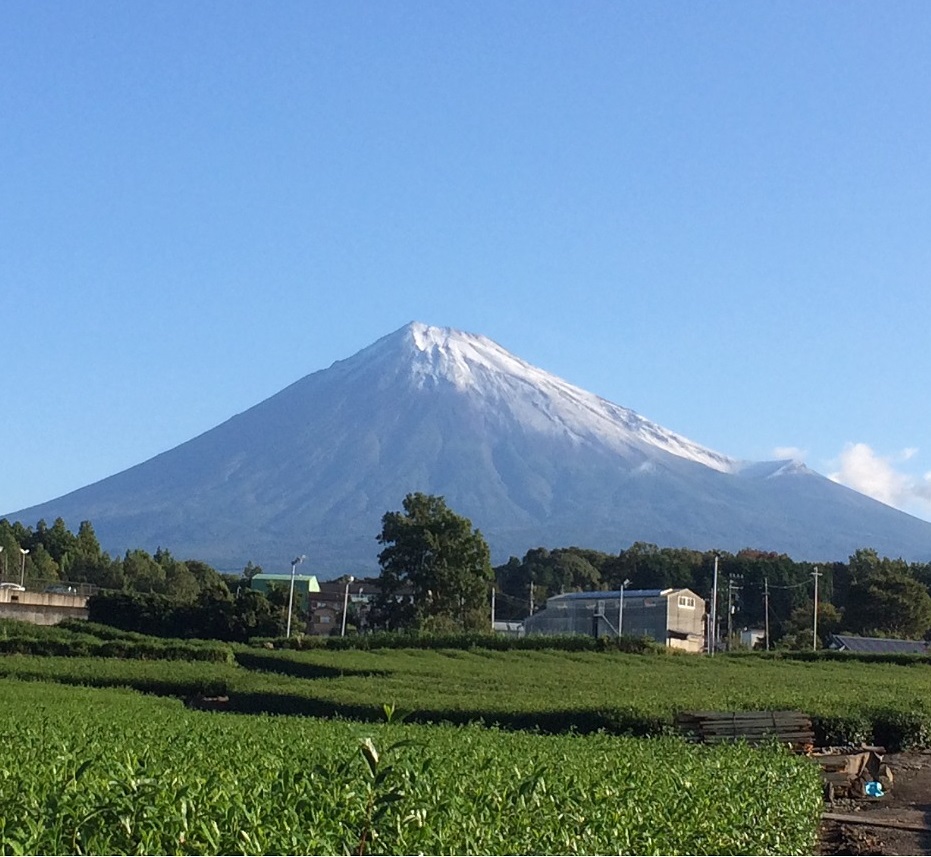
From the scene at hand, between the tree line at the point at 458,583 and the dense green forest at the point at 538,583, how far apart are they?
0.29 feet

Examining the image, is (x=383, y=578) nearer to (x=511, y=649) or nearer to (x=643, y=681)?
(x=511, y=649)

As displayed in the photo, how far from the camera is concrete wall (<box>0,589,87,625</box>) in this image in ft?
190

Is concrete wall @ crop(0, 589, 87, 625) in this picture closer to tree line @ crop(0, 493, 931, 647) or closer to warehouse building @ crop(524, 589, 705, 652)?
tree line @ crop(0, 493, 931, 647)

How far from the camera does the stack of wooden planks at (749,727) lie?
19.0 m

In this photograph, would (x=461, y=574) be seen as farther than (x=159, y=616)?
Yes

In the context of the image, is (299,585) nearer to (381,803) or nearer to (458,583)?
(458,583)

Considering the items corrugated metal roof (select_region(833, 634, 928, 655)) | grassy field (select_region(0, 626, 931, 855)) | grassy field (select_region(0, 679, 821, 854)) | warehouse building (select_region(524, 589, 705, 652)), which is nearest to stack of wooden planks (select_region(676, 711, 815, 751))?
grassy field (select_region(0, 626, 931, 855))

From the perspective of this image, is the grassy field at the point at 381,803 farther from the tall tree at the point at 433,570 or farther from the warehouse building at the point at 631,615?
the warehouse building at the point at 631,615

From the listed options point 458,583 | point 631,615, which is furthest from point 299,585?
point 458,583

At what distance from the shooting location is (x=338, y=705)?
87.4ft

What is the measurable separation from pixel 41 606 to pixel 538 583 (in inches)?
1926

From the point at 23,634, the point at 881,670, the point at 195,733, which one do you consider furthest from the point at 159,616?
the point at 195,733

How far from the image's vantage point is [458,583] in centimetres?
6750

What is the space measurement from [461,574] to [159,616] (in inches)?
629
